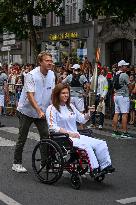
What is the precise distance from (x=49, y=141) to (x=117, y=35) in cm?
2050

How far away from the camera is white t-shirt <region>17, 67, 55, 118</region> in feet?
26.2

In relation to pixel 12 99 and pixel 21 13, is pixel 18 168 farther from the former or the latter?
pixel 21 13

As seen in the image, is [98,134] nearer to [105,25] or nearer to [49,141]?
[49,141]

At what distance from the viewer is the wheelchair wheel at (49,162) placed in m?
7.32

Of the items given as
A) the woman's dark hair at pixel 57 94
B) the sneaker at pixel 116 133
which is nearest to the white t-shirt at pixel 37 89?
the woman's dark hair at pixel 57 94

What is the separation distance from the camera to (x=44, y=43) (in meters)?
34.6

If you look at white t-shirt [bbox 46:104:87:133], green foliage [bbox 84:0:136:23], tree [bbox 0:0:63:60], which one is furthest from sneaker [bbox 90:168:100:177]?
tree [bbox 0:0:63:60]

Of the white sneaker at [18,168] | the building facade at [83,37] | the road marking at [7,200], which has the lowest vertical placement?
the road marking at [7,200]

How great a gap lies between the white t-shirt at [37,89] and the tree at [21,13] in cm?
1797

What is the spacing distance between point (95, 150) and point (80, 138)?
0.28m

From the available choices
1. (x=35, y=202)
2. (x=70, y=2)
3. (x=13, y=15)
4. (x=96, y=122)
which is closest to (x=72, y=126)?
(x=35, y=202)

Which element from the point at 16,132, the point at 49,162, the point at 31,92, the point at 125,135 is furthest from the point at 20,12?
the point at 49,162

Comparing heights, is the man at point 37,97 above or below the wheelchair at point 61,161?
above

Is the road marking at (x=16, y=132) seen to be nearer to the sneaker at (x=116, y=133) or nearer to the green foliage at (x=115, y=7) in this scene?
the sneaker at (x=116, y=133)
